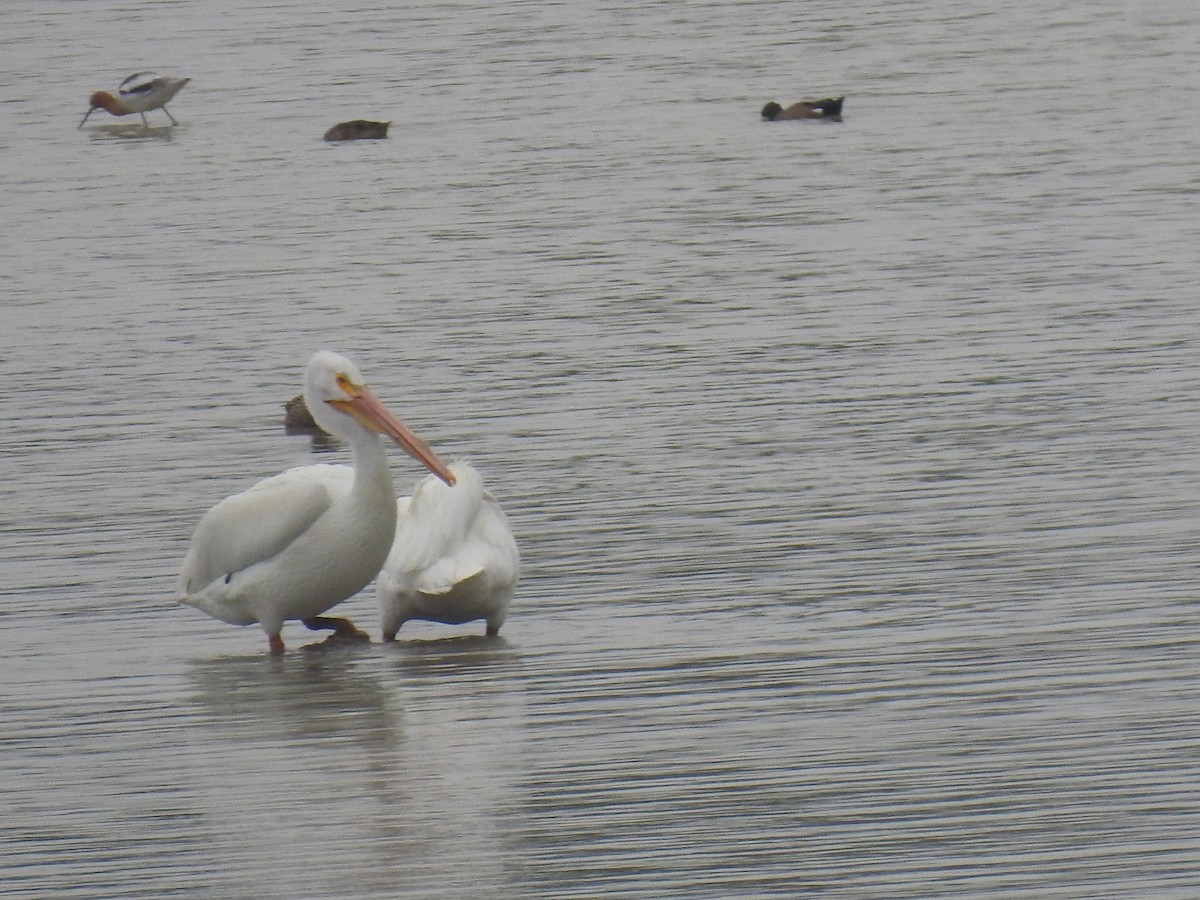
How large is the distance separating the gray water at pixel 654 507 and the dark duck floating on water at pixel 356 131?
566 millimetres

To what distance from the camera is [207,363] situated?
34.2 feet

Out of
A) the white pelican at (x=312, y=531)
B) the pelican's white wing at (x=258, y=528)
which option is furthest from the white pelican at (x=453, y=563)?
the pelican's white wing at (x=258, y=528)

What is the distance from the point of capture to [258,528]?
667 cm

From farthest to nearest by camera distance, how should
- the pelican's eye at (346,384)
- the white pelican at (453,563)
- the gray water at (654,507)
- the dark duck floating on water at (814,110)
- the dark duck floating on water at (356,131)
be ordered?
the dark duck floating on water at (356,131)
the dark duck floating on water at (814,110)
the pelican's eye at (346,384)
the white pelican at (453,563)
the gray water at (654,507)

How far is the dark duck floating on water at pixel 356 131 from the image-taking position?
18.8 metres

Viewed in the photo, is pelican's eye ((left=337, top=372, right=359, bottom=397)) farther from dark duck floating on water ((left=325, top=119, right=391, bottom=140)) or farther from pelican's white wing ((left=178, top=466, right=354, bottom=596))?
dark duck floating on water ((left=325, top=119, right=391, bottom=140))

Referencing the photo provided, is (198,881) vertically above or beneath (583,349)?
above

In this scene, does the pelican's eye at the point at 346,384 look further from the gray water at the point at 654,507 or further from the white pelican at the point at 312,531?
the gray water at the point at 654,507

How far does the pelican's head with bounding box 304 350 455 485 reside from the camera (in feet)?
22.0

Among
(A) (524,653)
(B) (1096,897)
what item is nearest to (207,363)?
(A) (524,653)

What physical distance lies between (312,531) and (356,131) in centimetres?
1250

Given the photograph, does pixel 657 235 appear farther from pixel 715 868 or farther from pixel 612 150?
pixel 715 868

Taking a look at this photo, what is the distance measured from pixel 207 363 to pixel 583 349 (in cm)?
154

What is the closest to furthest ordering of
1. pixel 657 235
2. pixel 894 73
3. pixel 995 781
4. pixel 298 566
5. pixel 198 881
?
pixel 198 881 → pixel 995 781 → pixel 298 566 → pixel 657 235 → pixel 894 73
